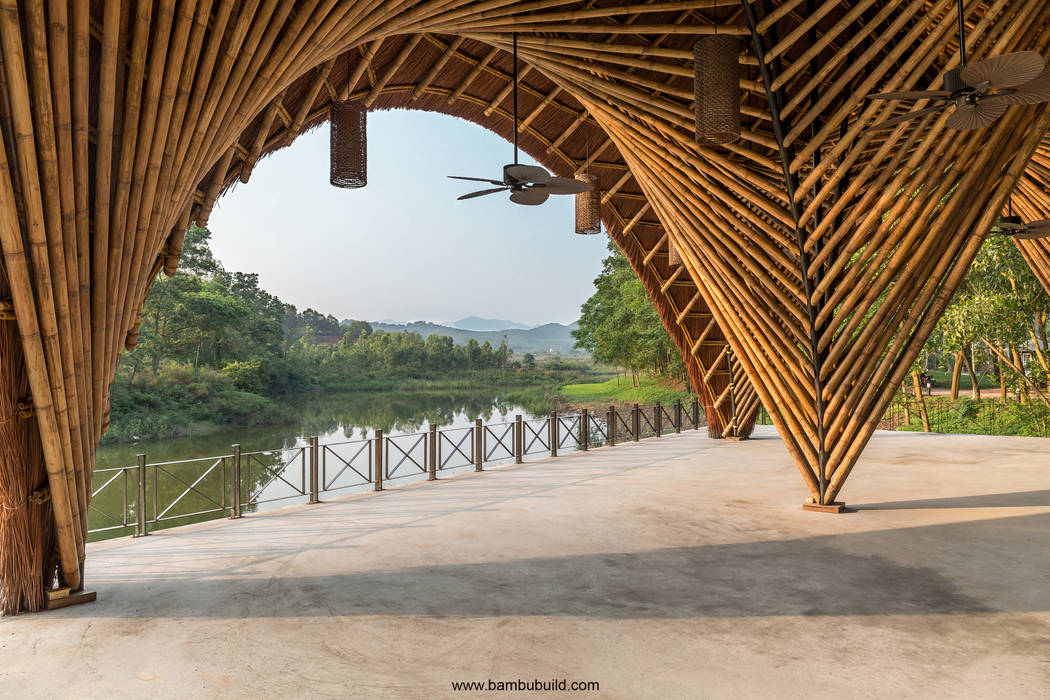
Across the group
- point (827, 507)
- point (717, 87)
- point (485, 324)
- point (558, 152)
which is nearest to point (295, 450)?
point (558, 152)

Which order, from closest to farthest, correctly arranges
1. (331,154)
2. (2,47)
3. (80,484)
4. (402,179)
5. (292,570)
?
(2,47) → (80,484) → (292,570) → (331,154) → (402,179)

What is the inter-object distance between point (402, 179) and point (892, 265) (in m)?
73.0

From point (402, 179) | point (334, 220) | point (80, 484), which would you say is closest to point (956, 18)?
point (80, 484)

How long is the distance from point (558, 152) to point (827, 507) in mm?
6187

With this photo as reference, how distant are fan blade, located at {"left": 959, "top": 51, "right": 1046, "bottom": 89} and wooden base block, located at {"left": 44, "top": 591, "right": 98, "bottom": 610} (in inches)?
232

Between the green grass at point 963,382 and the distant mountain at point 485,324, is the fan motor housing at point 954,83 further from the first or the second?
the distant mountain at point 485,324

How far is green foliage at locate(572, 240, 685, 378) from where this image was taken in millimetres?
27266

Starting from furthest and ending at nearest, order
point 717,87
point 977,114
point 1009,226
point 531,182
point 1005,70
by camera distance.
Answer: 1. point 1009,226
2. point 531,182
3. point 717,87
4. point 977,114
5. point 1005,70

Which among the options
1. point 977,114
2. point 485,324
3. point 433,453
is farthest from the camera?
point 485,324

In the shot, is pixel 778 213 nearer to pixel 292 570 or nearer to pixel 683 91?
pixel 683 91

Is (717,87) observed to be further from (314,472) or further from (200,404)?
(200,404)

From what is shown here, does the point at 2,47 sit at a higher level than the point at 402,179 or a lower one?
lower

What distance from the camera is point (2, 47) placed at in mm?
2863

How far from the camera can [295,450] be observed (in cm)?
823
